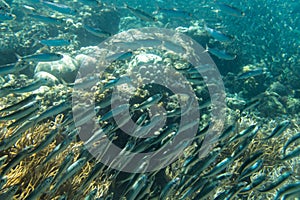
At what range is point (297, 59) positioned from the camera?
39.9 ft

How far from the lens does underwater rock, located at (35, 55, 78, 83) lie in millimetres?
8273

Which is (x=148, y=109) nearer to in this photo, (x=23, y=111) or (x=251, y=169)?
(x=251, y=169)

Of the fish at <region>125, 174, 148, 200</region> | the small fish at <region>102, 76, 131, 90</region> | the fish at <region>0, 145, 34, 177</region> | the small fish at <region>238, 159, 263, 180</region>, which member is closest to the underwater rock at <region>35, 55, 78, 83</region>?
the small fish at <region>102, 76, 131, 90</region>

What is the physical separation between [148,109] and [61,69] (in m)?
3.86

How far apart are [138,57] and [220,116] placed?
2.84 m

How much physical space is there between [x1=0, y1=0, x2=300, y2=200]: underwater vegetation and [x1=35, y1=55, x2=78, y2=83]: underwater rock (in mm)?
31

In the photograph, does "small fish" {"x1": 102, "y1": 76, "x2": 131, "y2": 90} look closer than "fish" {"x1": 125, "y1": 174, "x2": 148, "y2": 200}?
No

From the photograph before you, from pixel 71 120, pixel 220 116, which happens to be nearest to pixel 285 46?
pixel 220 116

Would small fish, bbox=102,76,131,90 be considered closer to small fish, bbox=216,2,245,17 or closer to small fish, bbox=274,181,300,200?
small fish, bbox=274,181,300,200

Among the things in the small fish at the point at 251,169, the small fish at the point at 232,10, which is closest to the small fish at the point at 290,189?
the small fish at the point at 251,169

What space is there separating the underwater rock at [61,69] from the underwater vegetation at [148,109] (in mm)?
31

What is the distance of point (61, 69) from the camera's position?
8305mm

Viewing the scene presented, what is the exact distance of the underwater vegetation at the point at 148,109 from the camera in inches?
145

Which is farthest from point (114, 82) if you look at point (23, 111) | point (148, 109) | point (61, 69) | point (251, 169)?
point (61, 69)
